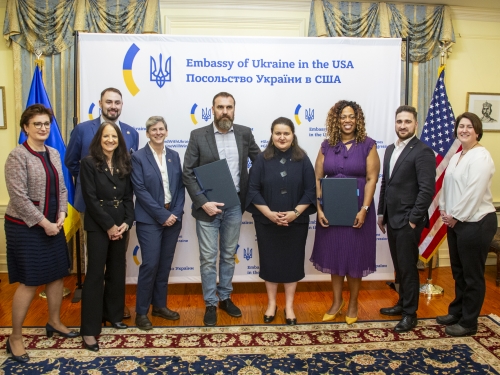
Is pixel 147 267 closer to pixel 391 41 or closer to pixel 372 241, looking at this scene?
pixel 372 241

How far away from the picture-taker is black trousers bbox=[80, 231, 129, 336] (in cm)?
281

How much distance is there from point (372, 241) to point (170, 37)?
2.42 meters

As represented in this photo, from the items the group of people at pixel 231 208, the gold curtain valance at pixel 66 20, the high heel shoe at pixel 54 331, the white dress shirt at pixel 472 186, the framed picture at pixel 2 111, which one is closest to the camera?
the group of people at pixel 231 208

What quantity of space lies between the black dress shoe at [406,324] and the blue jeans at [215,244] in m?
1.32

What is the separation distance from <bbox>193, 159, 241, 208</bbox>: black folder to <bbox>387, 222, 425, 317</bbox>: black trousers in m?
1.20

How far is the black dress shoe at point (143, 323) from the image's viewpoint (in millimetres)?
3143

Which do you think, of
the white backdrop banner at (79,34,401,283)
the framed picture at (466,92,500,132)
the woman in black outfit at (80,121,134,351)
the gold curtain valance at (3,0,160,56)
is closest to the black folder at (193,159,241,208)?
the woman in black outfit at (80,121,134,351)

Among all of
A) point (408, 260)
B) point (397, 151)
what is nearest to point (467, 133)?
point (397, 151)

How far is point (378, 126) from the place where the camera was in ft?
13.0

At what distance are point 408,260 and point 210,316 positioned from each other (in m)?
1.52

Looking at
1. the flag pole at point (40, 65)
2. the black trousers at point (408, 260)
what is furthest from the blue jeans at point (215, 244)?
the flag pole at point (40, 65)

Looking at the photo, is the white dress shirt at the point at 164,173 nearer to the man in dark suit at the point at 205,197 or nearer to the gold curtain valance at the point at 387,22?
the man in dark suit at the point at 205,197

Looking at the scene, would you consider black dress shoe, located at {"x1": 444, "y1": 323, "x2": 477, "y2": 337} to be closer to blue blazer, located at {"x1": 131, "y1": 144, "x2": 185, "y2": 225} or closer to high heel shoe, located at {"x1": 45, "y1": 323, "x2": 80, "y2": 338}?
blue blazer, located at {"x1": 131, "y1": 144, "x2": 185, "y2": 225}

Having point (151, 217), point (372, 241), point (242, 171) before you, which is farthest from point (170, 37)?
point (372, 241)
